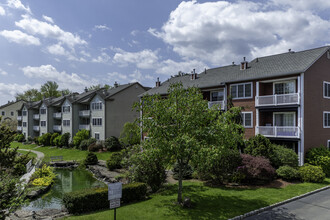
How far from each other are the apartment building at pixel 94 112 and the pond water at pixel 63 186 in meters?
13.4

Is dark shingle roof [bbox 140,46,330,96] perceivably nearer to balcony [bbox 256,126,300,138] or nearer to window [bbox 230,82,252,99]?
window [bbox 230,82,252,99]

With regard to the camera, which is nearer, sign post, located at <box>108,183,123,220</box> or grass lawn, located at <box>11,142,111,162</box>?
sign post, located at <box>108,183,123,220</box>

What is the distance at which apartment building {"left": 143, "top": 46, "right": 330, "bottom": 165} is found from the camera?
2117 centimetres

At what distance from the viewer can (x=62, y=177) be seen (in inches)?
1008

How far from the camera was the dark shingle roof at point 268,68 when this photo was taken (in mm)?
21844

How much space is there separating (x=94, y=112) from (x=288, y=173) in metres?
34.2

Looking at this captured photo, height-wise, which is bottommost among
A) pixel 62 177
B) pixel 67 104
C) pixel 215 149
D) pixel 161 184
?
pixel 62 177

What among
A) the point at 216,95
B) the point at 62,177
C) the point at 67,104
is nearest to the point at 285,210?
the point at 216,95

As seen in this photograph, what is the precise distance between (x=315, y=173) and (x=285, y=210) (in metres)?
7.60

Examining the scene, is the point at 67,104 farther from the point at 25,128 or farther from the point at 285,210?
the point at 285,210

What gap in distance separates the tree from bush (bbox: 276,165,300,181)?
8.28m

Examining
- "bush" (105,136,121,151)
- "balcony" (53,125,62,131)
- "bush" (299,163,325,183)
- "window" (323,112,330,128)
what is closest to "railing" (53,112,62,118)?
"balcony" (53,125,62,131)

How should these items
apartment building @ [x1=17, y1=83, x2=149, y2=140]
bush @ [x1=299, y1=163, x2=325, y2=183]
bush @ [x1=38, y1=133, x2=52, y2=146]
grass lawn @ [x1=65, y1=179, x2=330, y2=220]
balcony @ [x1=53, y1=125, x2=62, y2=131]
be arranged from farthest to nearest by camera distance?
balcony @ [x1=53, y1=125, x2=62, y2=131] → bush @ [x1=38, y1=133, x2=52, y2=146] → apartment building @ [x1=17, y1=83, x2=149, y2=140] → bush @ [x1=299, y1=163, x2=325, y2=183] → grass lawn @ [x1=65, y1=179, x2=330, y2=220]

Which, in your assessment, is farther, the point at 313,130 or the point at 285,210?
the point at 313,130
